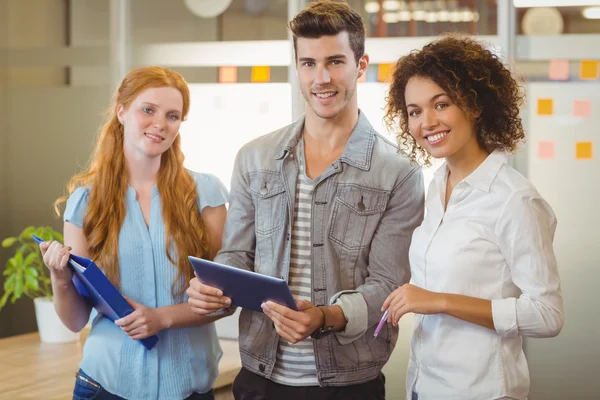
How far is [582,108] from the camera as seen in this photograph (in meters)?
3.95

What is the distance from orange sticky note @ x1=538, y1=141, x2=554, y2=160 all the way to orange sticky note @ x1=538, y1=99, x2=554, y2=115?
0.48 feet

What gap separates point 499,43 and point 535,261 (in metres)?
2.49

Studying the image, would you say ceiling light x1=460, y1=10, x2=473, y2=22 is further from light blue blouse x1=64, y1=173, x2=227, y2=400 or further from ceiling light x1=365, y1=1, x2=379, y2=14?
light blue blouse x1=64, y1=173, x2=227, y2=400

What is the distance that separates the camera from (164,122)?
7.65 feet

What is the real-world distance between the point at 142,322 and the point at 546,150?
247 centimetres

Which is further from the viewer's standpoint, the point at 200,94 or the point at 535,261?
the point at 200,94

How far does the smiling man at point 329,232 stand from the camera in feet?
7.01

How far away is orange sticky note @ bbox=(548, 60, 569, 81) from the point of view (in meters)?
3.94

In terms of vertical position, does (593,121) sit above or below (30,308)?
above

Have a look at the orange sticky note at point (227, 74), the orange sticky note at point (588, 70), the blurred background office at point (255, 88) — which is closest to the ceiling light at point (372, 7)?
Answer: the blurred background office at point (255, 88)

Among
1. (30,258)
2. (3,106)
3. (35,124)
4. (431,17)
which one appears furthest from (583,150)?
(3,106)

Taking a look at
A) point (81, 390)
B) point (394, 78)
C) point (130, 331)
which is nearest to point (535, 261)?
point (394, 78)

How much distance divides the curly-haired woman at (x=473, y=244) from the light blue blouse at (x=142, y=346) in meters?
0.69

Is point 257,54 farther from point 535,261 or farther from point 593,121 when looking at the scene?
point 535,261
